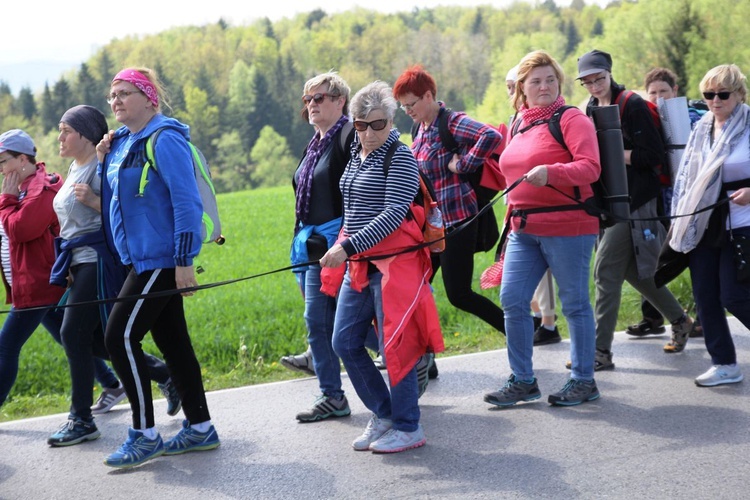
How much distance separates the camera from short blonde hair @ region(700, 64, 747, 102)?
5.63 meters

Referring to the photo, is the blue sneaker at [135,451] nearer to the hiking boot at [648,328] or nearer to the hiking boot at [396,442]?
the hiking boot at [396,442]

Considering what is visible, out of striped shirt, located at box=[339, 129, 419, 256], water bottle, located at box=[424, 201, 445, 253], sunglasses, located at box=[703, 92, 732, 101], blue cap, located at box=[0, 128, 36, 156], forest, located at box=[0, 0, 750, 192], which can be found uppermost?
forest, located at box=[0, 0, 750, 192]

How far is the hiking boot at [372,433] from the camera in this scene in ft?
16.6

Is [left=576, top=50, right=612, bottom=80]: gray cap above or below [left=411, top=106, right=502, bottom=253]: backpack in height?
above

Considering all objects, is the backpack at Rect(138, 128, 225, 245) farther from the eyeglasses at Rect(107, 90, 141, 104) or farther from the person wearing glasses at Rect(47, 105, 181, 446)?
the person wearing glasses at Rect(47, 105, 181, 446)

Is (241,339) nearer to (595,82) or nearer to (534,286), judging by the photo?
(534,286)

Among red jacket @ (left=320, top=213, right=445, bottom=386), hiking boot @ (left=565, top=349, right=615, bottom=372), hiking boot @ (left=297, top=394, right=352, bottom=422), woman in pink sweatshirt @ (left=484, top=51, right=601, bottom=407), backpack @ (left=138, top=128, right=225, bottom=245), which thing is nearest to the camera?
red jacket @ (left=320, top=213, right=445, bottom=386)

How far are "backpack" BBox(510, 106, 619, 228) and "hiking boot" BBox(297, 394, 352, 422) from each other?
158cm

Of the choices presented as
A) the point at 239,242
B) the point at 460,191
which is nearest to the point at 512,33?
the point at 239,242

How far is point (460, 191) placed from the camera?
646 cm

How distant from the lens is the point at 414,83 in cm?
622

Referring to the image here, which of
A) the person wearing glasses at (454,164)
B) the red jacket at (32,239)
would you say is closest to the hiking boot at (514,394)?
the person wearing glasses at (454,164)

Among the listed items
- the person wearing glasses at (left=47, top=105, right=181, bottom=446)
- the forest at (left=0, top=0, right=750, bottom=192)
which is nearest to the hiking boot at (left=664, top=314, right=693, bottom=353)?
the person wearing glasses at (left=47, top=105, right=181, bottom=446)

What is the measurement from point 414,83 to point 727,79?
190cm
